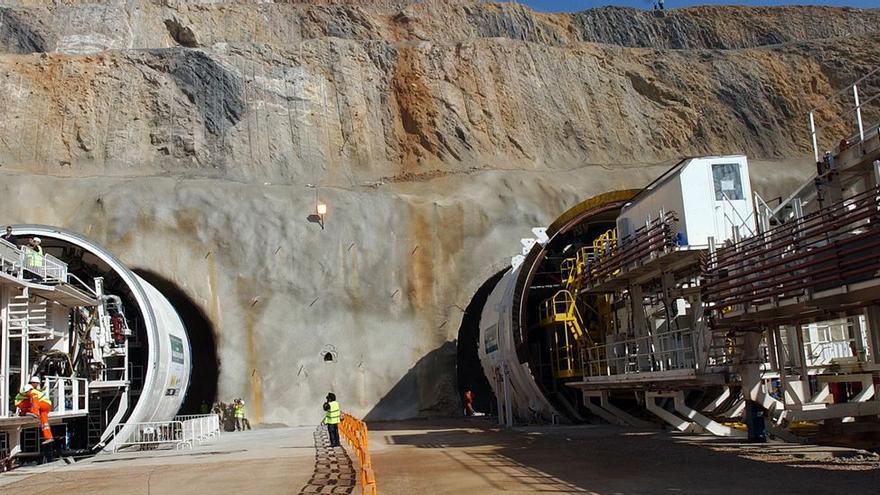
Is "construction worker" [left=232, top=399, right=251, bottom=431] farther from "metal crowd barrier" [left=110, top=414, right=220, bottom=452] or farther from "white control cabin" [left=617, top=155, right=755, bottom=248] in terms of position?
"white control cabin" [left=617, top=155, right=755, bottom=248]

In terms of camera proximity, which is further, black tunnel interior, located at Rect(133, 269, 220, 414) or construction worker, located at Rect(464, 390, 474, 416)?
construction worker, located at Rect(464, 390, 474, 416)

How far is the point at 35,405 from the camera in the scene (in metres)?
17.8

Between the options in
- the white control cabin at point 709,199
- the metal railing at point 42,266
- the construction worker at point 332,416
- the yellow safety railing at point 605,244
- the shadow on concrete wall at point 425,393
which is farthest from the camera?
the shadow on concrete wall at point 425,393

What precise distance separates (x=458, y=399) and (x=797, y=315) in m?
19.4

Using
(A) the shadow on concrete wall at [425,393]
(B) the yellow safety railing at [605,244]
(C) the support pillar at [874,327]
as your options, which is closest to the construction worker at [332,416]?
(B) the yellow safety railing at [605,244]

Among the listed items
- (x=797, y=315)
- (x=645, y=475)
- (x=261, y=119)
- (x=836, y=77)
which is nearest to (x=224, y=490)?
(x=645, y=475)

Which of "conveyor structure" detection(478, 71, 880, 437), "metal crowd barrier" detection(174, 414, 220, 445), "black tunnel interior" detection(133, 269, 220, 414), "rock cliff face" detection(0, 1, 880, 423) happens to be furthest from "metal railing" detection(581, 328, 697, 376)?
"black tunnel interior" detection(133, 269, 220, 414)

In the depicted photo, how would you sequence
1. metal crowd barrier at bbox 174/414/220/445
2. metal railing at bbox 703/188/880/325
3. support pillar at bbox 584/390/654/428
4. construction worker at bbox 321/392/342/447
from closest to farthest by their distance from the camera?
metal railing at bbox 703/188/880/325 < construction worker at bbox 321/392/342/447 < support pillar at bbox 584/390/654/428 < metal crowd barrier at bbox 174/414/220/445

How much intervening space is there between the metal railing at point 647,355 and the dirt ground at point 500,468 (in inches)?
60.0

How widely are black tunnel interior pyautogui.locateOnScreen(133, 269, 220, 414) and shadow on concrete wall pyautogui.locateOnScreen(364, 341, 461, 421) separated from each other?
20.6 feet

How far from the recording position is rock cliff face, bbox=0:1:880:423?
32312 mm

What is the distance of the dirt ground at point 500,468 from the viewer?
1178cm

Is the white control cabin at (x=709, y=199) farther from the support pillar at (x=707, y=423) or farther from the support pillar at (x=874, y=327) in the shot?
the support pillar at (x=874, y=327)

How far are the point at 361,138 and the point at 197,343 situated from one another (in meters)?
11.7
